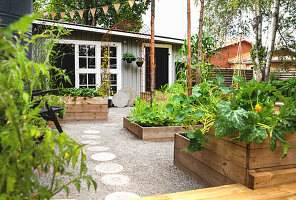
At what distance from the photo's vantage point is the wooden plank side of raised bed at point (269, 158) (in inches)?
53.7

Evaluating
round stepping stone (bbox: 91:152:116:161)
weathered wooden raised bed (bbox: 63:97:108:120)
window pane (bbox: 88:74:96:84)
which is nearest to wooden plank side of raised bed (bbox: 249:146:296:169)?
round stepping stone (bbox: 91:152:116:161)

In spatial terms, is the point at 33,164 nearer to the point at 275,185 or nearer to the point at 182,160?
the point at 275,185

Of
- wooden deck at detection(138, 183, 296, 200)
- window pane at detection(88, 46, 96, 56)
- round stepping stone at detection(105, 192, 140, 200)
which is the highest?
window pane at detection(88, 46, 96, 56)

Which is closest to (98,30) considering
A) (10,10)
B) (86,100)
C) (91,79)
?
(91,79)

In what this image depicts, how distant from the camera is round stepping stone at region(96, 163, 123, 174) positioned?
6.97 ft

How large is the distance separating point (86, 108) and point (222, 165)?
359 centimetres

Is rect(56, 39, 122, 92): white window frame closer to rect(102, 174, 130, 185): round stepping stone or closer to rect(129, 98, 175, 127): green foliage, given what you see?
rect(129, 98, 175, 127): green foliage

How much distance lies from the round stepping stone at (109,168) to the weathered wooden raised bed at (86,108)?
257cm

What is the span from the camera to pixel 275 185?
1.37m

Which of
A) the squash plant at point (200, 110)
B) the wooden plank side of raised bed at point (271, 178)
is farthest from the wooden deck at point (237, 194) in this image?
the squash plant at point (200, 110)

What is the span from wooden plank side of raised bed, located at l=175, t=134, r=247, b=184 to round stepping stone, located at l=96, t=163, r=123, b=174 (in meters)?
0.71

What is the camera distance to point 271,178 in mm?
1359

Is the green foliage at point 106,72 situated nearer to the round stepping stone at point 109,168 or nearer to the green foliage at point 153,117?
the green foliage at point 153,117

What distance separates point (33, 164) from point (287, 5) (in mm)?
8933
